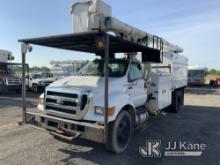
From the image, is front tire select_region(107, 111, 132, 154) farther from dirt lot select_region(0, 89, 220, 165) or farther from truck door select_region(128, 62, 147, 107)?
truck door select_region(128, 62, 147, 107)

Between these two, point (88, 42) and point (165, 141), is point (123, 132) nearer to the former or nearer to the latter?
point (165, 141)

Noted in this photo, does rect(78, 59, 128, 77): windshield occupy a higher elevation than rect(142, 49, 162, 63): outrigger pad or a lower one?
lower

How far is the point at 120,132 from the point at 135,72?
195cm

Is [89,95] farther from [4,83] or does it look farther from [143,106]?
[4,83]

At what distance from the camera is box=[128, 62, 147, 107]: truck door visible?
551cm

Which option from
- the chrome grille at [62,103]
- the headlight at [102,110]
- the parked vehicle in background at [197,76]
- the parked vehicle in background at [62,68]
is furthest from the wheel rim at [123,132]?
the parked vehicle in background at [197,76]

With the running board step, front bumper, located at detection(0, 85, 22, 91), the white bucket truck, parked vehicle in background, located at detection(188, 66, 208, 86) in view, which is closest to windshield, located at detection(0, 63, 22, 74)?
front bumper, located at detection(0, 85, 22, 91)

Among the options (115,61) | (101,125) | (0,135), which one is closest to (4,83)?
(0,135)

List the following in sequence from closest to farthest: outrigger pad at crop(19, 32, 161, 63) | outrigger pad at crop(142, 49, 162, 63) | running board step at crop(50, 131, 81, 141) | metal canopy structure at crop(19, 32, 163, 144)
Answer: metal canopy structure at crop(19, 32, 163, 144)
running board step at crop(50, 131, 81, 141)
outrigger pad at crop(19, 32, 161, 63)
outrigger pad at crop(142, 49, 162, 63)

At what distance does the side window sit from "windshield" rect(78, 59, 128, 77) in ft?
0.68

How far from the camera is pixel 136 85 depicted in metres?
5.76

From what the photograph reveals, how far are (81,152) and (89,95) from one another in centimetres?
141

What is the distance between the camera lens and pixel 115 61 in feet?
19.3

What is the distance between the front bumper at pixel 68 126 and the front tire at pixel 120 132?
379 mm
